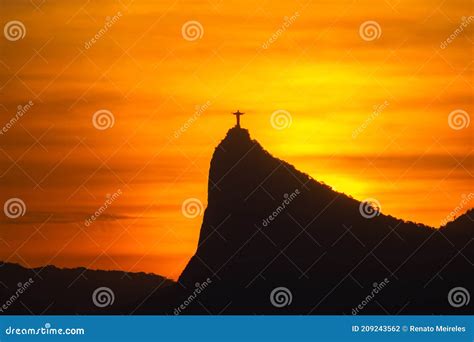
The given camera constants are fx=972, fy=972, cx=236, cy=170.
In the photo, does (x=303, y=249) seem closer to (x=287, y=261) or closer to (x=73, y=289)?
(x=287, y=261)

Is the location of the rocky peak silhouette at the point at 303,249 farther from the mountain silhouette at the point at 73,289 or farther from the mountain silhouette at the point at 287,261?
the mountain silhouette at the point at 73,289

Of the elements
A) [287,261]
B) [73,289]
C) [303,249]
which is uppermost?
[303,249]

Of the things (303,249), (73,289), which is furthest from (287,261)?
(73,289)

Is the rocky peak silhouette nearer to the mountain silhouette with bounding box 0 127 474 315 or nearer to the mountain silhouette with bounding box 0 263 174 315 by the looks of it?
the mountain silhouette with bounding box 0 127 474 315

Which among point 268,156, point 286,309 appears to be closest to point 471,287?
point 286,309

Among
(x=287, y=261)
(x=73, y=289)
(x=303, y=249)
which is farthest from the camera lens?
(x=303, y=249)

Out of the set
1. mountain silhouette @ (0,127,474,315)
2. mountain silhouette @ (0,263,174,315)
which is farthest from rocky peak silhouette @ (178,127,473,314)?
mountain silhouette @ (0,263,174,315)

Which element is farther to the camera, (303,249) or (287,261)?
(303,249)
